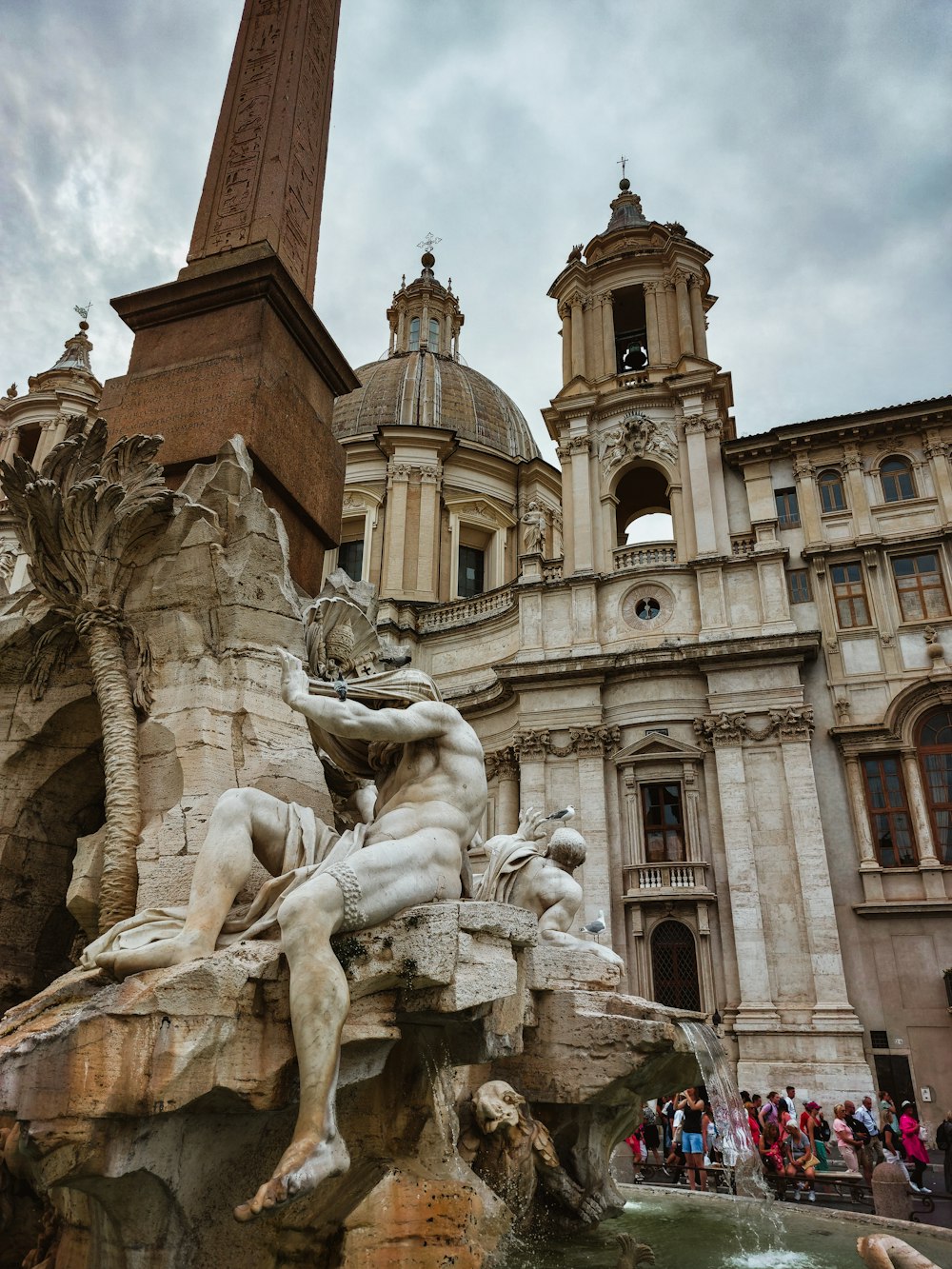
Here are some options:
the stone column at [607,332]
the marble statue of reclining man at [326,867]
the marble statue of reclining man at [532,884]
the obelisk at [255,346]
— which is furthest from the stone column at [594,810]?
the marble statue of reclining man at [326,867]

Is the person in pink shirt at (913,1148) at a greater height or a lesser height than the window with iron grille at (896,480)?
lesser

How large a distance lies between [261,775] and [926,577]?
21.5m

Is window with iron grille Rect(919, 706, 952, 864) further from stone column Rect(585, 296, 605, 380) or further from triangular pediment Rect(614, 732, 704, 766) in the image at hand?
stone column Rect(585, 296, 605, 380)

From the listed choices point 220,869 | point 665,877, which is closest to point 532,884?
point 220,869

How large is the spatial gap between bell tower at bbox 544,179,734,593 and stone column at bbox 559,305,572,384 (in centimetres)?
4

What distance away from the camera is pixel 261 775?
15.4 feet

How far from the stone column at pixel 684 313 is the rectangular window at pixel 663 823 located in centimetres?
1280

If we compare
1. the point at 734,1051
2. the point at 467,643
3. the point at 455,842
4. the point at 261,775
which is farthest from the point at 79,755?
the point at 467,643

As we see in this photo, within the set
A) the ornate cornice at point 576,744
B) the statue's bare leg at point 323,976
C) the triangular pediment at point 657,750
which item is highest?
the ornate cornice at point 576,744

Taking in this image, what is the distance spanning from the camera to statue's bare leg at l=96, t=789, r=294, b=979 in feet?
10.8

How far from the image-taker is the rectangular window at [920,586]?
21891 mm

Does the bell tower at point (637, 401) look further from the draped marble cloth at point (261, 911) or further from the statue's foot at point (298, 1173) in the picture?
the statue's foot at point (298, 1173)

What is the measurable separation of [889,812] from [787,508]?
329 inches

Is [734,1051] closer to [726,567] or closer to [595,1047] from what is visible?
[726,567]
